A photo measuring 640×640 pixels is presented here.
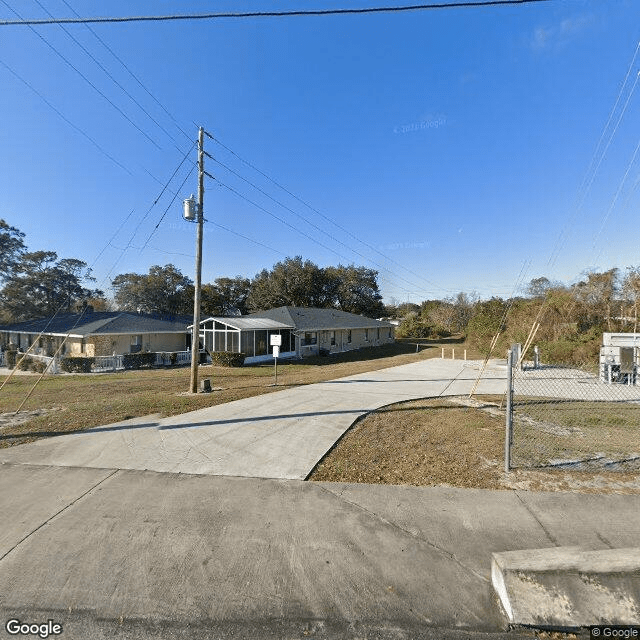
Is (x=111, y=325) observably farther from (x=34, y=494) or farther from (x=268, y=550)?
(x=268, y=550)

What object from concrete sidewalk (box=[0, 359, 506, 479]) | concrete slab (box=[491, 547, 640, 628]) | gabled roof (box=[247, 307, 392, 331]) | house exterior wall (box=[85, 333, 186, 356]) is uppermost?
gabled roof (box=[247, 307, 392, 331])

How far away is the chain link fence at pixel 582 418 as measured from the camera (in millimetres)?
5247

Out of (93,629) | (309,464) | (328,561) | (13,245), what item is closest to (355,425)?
(309,464)

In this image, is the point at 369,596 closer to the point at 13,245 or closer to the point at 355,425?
the point at 355,425

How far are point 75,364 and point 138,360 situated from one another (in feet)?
10.3

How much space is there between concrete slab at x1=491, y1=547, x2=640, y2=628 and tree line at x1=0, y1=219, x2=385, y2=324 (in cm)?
3763

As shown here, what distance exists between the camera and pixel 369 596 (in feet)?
8.45

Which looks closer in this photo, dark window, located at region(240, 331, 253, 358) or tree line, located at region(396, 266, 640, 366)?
tree line, located at region(396, 266, 640, 366)

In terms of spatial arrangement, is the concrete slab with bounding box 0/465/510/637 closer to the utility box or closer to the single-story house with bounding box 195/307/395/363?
the utility box

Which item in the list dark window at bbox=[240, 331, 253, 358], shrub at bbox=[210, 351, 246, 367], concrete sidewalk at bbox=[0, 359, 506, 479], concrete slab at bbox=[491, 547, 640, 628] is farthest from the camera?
dark window at bbox=[240, 331, 253, 358]

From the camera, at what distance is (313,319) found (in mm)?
28500

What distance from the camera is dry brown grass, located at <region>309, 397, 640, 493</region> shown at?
4469 mm

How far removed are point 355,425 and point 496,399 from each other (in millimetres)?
5610

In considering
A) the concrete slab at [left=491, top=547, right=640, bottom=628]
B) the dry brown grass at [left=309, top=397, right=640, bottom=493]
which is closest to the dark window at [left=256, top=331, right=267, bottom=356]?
the dry brown grass at [left=309, top=397, right=640, bottom=493]
